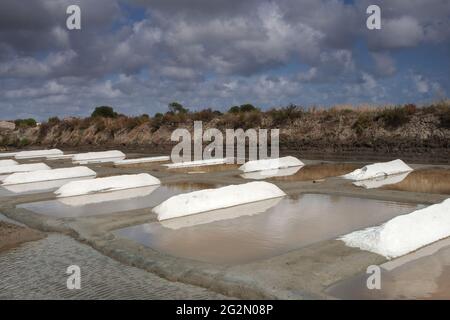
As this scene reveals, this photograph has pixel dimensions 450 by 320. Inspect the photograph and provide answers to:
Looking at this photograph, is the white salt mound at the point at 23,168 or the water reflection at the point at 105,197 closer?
the water reflection at the point at 105,197

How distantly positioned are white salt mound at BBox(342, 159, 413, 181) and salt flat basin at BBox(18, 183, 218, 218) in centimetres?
306

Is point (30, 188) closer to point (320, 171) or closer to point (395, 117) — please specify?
point (320, 171)

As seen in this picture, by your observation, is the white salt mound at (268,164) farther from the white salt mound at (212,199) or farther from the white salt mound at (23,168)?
the white salt mound at (23,168)

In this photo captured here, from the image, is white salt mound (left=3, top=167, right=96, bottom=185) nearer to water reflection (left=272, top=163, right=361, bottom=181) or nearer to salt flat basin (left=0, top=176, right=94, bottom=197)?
salt flat basin (left=0, top=176, right=94, bottom=197)

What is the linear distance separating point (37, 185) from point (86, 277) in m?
7.65

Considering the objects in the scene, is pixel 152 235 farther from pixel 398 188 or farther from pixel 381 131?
pixel 381 131

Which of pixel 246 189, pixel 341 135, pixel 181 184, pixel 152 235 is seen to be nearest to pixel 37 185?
pixel 181 184

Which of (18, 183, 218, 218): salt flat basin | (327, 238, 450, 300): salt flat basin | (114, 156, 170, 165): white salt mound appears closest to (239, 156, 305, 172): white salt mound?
(18, 183, 218, 218): salt flat basin

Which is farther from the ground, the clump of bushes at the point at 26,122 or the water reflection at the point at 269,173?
the clump of bushes at the point at 26,122

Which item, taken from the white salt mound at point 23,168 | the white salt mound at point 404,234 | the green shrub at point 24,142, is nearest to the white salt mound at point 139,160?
the white salt mound at point 23,168

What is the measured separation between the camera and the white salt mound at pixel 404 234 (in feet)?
15.0

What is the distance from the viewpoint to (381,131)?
61.4 ft

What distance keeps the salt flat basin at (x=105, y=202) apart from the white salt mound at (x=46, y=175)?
3.42m

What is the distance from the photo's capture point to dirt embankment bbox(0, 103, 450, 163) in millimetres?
16766
